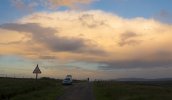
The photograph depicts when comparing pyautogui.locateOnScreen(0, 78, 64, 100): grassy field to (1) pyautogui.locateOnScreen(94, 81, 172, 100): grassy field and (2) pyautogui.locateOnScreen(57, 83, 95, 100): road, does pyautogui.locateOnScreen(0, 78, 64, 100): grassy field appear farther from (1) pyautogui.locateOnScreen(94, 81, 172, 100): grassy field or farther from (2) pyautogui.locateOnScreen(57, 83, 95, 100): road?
(1) pyautogui.locateOnScreen(94, 81, 172, 100): grassy field

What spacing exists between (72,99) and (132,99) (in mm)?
6409

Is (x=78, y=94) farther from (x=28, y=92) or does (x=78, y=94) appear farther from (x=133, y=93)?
(x=28, y=92)

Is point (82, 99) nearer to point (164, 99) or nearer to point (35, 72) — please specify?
point (164, 99)

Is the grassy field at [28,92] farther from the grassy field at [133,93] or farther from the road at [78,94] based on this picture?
the grassy field at [133,93]

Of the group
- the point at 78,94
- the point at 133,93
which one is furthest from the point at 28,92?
the point at 133,93

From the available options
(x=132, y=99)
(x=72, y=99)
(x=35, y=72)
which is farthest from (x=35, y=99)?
(x=35, y=72)

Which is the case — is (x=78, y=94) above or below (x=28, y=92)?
below

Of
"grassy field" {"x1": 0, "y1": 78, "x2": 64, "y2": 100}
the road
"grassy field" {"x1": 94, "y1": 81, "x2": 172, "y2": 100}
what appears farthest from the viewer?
"grassy field" {"x1": 0, "y1": 78, "x2": 64, "y2": 100}

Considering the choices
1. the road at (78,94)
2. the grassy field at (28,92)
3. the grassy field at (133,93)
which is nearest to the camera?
the grassy field at (133,93)

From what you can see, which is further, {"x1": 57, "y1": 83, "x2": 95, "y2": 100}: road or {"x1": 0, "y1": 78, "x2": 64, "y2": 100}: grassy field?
{"x1": 0, "y1": 78, "x2": 64, "y2": 100}: grassy field

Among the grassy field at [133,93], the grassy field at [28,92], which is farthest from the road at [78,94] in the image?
the grassy field at [28,92]

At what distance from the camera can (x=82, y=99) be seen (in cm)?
3716

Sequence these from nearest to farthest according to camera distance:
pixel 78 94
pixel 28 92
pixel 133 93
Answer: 1. pixel 133 93
2. pixel 78 94
3. pixel 28 92

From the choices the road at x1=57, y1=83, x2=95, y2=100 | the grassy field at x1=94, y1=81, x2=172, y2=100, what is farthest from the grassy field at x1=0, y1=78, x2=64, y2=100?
the grassy field at x1=94, y1=81, x2=172, y2=100
